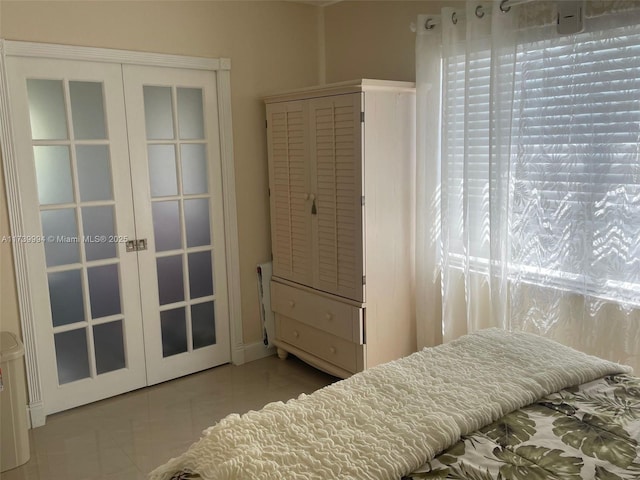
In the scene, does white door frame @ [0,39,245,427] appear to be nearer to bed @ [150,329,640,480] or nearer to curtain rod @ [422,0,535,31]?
curtain rod @ [422,0,535,31]

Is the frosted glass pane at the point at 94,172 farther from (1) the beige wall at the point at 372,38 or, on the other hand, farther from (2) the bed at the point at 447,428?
(2) the bed at the point at 447,428

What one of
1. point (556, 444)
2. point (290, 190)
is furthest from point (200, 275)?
point (556, 444)

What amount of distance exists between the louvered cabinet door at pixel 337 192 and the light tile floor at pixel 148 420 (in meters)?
0.77

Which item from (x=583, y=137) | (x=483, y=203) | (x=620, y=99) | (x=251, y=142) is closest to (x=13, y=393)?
(x=251, y=142)

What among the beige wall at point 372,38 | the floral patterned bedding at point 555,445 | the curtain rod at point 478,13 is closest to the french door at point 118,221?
the beige wall at point 372,38

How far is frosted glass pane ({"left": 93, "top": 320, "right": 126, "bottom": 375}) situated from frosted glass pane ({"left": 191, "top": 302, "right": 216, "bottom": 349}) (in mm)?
496

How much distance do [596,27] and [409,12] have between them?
125cm

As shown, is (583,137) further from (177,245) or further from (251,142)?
(177,245)

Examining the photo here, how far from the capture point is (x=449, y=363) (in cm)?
192

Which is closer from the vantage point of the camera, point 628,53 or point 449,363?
point 449,363

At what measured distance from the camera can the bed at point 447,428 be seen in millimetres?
1362

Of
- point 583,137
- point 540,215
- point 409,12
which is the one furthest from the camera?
point 409,12

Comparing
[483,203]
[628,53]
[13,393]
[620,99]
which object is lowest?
[13,393]

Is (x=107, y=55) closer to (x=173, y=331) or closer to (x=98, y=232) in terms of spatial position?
(x=98, y=232)
